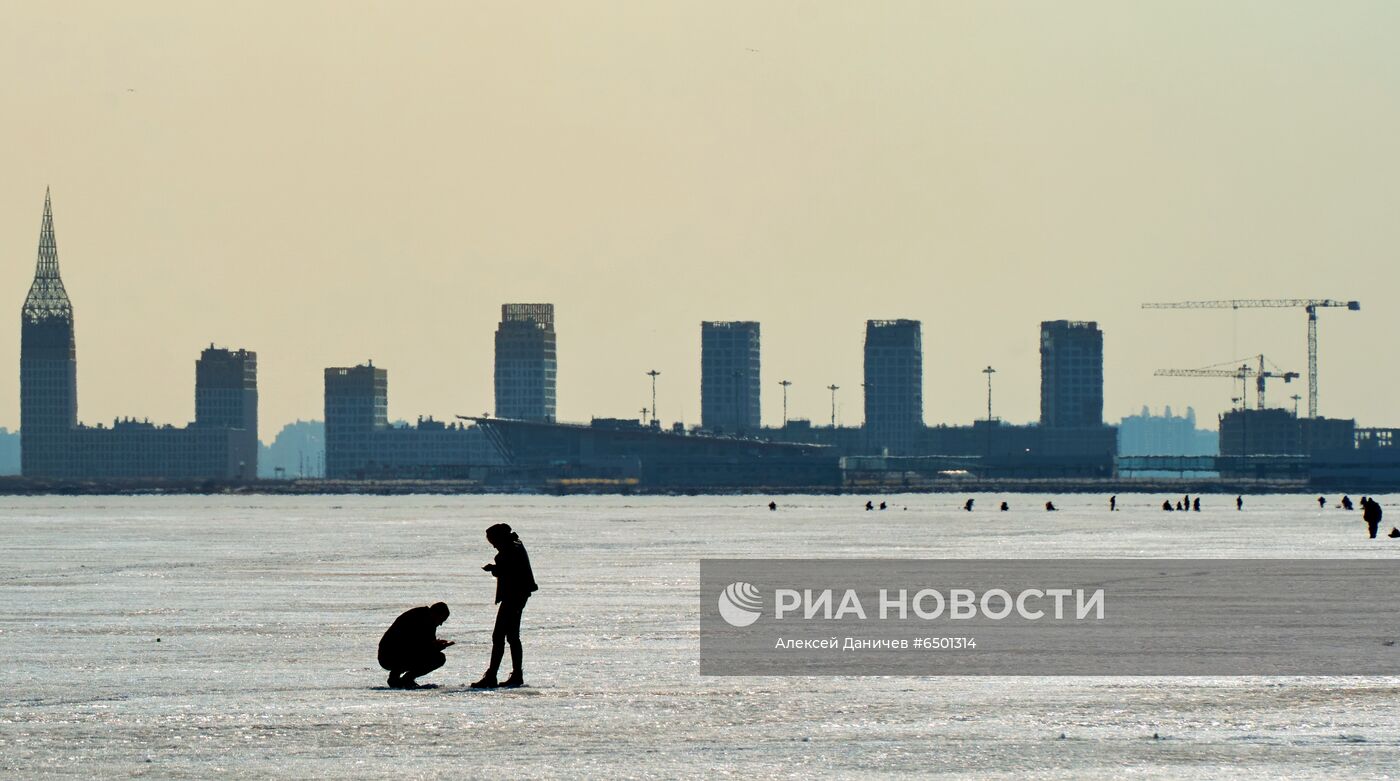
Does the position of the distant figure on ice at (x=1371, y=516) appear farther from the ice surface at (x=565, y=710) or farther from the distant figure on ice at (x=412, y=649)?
the distant figure on ice at (x=412, y=649)

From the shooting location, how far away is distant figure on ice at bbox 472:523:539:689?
2622cm

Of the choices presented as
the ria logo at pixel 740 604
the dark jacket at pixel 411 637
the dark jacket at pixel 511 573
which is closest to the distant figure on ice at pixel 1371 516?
the ria logo at pixel 740 604

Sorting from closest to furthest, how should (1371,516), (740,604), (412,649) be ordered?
(412,649)
(740,604)
(1371,516)

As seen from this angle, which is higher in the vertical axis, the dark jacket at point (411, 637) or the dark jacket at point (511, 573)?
the dark jacket at point (511, 573)

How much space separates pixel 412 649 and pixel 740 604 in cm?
1486

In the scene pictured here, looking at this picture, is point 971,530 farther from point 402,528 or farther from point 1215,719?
point 1215,719

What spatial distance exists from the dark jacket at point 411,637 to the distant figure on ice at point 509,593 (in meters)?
0.99

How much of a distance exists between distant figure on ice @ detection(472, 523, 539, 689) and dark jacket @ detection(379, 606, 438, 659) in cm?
99

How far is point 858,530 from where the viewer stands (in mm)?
96500

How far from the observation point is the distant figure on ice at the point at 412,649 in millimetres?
27031

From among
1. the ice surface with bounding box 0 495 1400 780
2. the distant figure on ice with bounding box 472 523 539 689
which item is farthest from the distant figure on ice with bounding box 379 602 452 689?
the distant figure on ice with bounding box 472 523 539 689

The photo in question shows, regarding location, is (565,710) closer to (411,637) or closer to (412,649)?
(412,649)

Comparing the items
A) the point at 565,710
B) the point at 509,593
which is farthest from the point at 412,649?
the point at 565,710

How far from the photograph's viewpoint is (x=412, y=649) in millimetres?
27250
